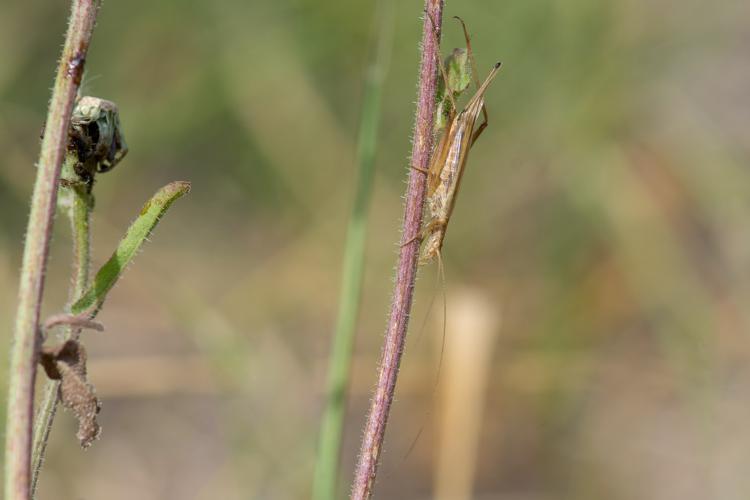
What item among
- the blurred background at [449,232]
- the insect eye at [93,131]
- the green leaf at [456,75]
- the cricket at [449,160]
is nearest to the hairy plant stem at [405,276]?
the green leaf at [456,75]

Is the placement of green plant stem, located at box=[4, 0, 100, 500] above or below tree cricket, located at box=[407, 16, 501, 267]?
below

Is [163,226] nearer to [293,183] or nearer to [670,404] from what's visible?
[293,183]

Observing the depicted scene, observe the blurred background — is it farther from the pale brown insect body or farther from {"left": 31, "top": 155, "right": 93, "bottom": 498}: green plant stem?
{"left": 31, "top": 155, "right": 93, "bottom": 498}: green plant stem

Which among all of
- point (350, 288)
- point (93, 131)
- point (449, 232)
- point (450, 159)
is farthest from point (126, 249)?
point (449, 232)

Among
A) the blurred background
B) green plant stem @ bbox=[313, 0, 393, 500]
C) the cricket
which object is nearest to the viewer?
the cricket

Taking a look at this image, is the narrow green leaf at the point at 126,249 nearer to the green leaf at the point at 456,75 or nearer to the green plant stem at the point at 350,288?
the green leaf at the point at 456,75

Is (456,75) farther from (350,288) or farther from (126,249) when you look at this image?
(350,288)

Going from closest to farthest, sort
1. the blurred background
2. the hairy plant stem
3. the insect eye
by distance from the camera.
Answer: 1. the hairy plant stem
2. the insect eye
3. the blurred background

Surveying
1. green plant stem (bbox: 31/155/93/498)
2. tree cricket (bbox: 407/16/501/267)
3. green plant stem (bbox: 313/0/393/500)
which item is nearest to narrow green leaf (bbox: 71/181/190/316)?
green plant stem (bbox: 31/155/93/498)
